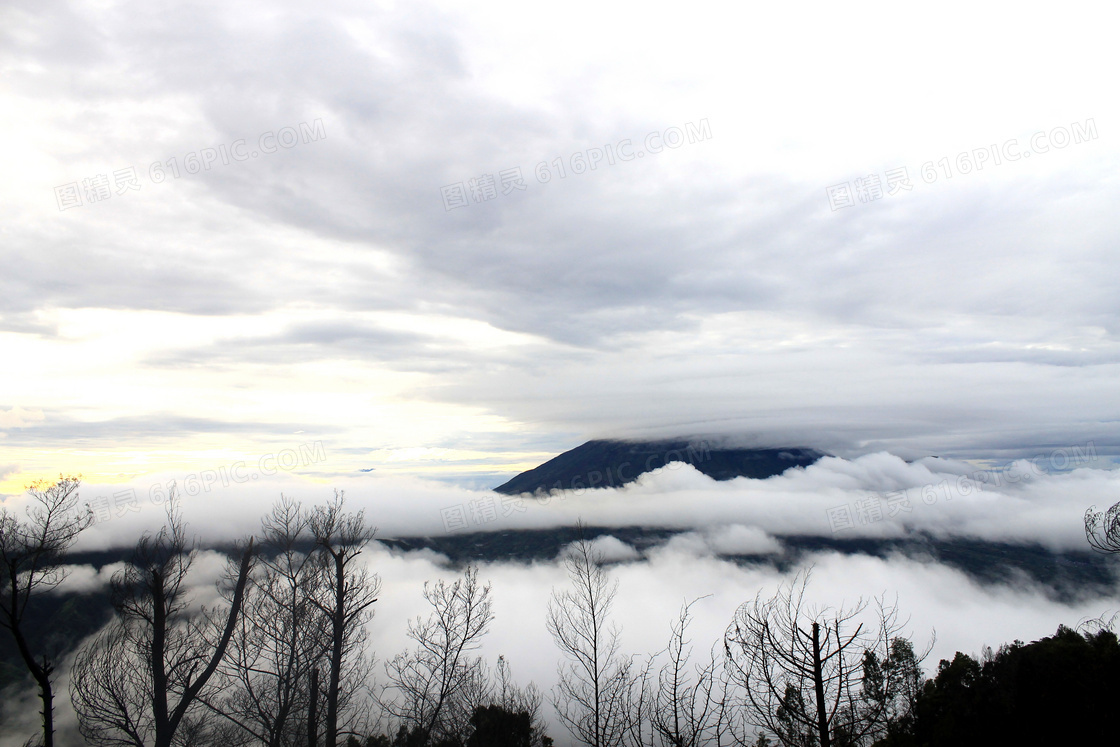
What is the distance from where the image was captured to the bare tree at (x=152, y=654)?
698 inches

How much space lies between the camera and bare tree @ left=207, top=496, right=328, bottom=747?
20594 mm

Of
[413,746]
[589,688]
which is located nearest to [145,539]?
[413,746]

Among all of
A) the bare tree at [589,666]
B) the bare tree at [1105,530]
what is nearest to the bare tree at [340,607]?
the bare tree at [589,666]

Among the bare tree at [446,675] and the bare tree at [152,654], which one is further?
the bare tree at [446,675]

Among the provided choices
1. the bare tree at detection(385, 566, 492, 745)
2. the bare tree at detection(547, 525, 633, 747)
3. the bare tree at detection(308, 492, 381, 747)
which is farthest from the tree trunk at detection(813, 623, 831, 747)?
the bare tree at detection(308, 492, 381, 747)

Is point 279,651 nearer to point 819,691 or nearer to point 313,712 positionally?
point 313,712

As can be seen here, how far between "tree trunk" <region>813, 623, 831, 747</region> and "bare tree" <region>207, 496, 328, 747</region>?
1752 centimetres

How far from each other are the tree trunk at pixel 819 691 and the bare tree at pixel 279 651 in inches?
690

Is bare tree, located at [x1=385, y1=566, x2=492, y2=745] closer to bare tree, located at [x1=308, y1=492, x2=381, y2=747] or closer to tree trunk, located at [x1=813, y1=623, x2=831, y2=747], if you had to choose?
bare tree, located at [x1=308, y1=492, x2=381, y2=747]

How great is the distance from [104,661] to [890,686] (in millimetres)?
25184

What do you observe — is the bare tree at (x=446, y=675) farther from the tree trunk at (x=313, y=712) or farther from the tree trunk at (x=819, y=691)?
the tree trunk at (x=819, y=691)

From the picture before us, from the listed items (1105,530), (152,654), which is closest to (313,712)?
(152,654)

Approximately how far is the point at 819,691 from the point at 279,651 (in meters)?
19.4

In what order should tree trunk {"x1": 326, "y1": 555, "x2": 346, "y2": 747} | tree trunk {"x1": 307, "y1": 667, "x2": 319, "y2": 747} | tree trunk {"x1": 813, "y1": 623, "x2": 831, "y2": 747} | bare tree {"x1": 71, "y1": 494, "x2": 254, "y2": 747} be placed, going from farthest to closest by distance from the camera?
tree trunk {"x1": 326, "y1": 555, "x2": 346, "y2": 747}, tree trunk {"x1": 307, "y1": 667, "x2": 319, "y2": 747}, bare tree {"x1": 71, "y1": 494, "x2": 254, "y2": 747}, tree trunk {"x1": 813, "y1": 623, "x2": 831, "y2": 747}
